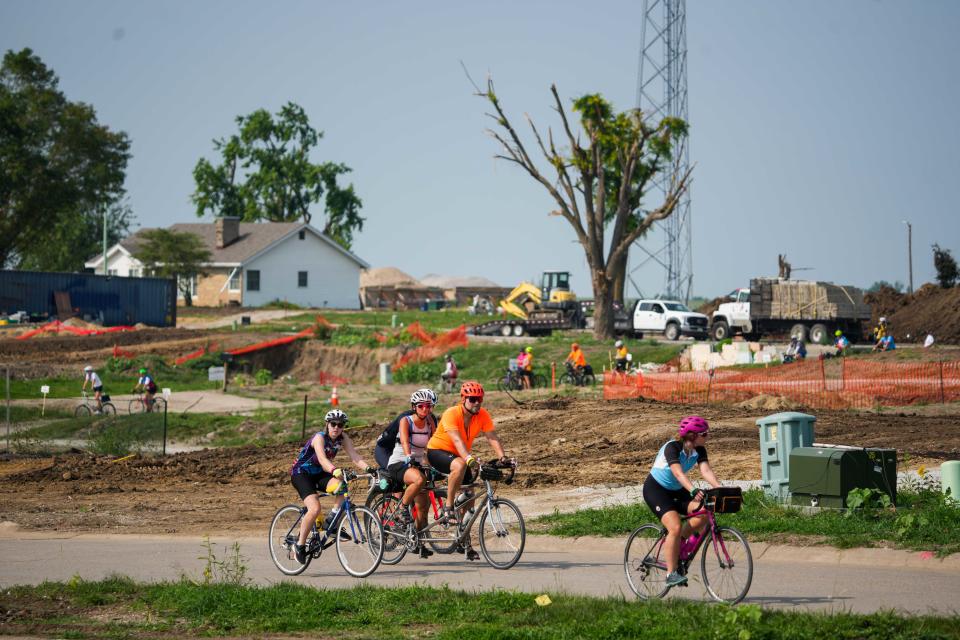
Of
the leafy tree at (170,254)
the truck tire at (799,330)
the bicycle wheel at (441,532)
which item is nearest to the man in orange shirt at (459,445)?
the bicycle wheel at (441,532)

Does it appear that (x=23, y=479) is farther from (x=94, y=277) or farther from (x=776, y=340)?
(x=94, y=277)

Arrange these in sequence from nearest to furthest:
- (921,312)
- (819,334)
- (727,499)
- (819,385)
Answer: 1. (727,499)
2. (819,385)
3. (819,334)
4. (921,312)

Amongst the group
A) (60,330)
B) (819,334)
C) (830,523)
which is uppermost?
(60,330)

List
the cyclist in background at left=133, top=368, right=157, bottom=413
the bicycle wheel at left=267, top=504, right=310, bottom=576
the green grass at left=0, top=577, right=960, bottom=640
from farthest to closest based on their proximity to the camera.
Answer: the cyclist in background at left=133, top=368, right=157, bottom=413 → the bicycle wheel at left=267, top=504, right=310, bottom=576 → the green grass at left=0, top=577, right=960, bottom=640

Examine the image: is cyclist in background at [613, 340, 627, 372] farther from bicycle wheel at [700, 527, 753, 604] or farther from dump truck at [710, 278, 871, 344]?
bicycle wheel at [700, 527, 753, 604]

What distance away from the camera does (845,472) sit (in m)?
13.7

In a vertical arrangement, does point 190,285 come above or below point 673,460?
above

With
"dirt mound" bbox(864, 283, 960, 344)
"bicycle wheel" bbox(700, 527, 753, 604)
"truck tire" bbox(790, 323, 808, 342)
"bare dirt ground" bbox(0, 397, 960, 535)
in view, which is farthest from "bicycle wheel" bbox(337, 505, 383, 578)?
"dirt mound" bbox(864, 283, 960, 344)

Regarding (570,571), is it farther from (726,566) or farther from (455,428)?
(726,566)

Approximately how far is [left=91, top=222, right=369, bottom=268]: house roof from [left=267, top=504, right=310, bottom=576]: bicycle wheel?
69.2 m

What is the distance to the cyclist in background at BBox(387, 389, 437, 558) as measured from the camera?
1218cm

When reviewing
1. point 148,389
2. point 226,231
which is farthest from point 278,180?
point 148,389

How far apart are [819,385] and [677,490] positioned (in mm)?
21116

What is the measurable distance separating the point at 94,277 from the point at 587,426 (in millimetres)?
45187
